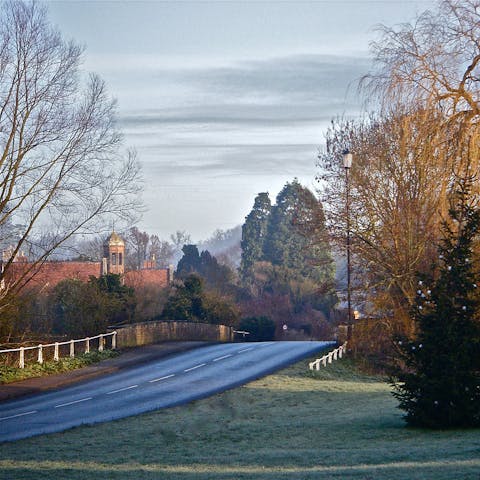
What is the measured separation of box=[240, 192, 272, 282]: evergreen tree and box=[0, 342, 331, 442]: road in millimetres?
61219

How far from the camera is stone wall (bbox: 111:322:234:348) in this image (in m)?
38.4

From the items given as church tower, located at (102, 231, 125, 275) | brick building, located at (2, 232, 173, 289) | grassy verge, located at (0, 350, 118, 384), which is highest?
church tower, located at (102, 231, 125, 275)

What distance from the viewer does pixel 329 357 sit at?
3359 centimetres

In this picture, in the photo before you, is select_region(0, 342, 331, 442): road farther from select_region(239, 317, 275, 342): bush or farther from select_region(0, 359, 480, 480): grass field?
select_region(239, 317, 275, 342): bush

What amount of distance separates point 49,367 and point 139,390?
20.3 ft

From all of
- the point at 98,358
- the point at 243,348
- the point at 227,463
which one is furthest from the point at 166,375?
the point at 227,463

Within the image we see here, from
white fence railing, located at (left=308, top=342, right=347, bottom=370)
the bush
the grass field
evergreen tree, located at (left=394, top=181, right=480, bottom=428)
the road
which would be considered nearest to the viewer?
the grass field

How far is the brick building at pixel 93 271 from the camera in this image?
31.8 m

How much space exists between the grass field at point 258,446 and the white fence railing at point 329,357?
7423 millimetres

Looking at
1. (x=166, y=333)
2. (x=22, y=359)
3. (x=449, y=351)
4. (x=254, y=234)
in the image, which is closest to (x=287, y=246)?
(x=254, y=234)

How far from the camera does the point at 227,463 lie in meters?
12.5

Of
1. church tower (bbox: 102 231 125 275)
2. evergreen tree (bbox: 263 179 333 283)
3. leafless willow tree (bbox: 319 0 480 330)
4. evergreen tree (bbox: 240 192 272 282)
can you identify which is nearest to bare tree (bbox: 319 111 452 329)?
leafless willow tree (bbox: 319 0 480 330)

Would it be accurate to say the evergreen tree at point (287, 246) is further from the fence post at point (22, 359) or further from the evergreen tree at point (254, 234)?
the fence post at point (22, 359)

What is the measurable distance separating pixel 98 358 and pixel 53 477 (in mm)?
21852
